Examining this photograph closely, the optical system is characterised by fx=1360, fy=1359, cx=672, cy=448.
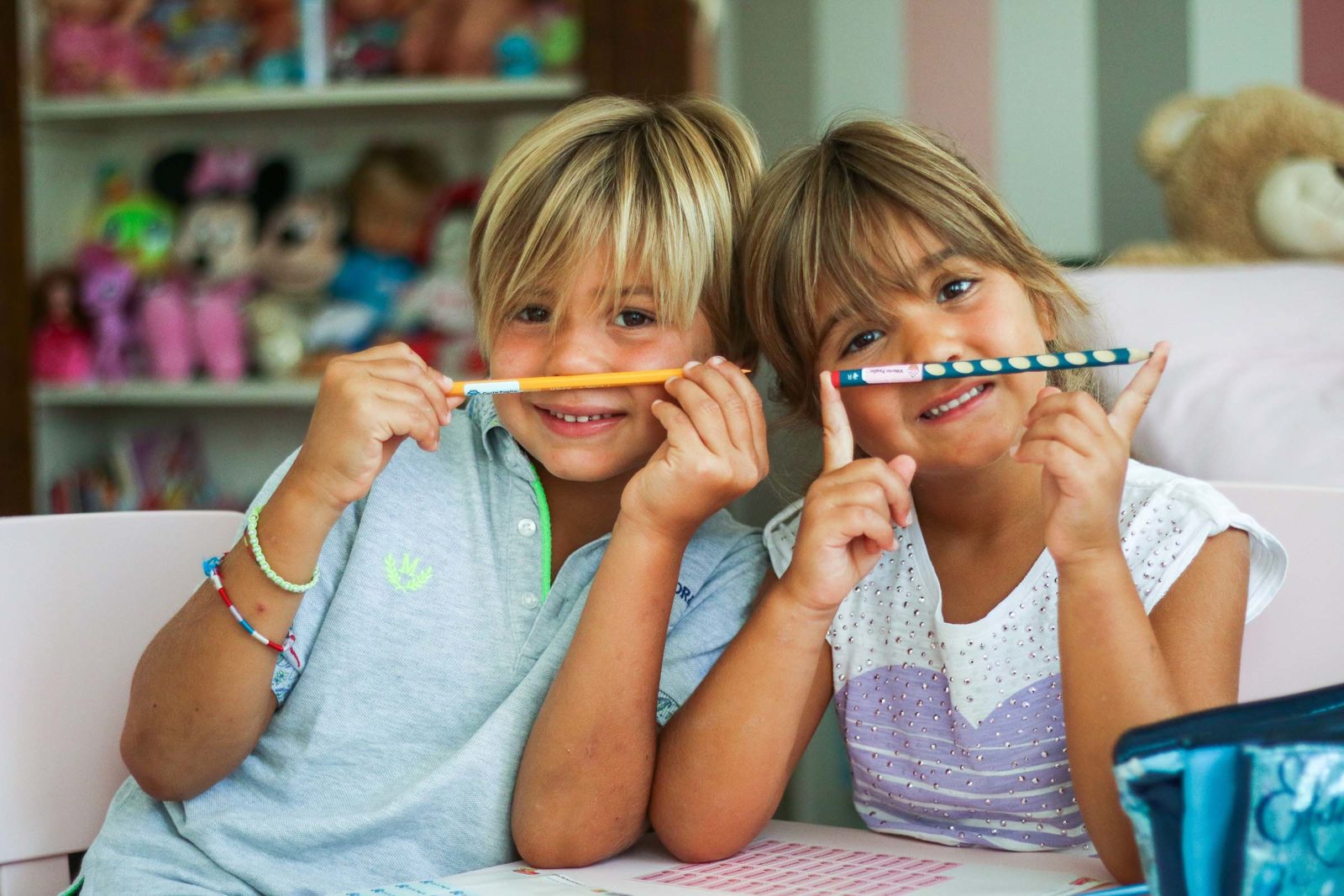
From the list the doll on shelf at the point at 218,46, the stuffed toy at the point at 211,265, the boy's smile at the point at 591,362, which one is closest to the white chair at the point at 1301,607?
the boy's smile at the point at 591,362

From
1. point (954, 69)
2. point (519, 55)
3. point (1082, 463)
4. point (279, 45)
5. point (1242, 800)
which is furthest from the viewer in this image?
point (279, 45)

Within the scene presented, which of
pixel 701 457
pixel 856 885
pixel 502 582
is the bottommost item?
pixel 856 885

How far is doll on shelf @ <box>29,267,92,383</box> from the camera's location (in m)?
2.58

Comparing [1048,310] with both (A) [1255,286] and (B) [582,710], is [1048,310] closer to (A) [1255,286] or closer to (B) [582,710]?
(B) [582,710]

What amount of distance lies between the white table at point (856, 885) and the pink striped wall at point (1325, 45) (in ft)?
5.19

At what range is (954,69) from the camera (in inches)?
88.4

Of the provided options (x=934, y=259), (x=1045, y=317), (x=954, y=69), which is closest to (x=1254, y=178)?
(x=954, y=69)

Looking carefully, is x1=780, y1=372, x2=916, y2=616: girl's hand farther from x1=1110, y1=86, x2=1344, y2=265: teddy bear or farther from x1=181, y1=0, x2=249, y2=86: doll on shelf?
x1=181, y1=0, x2=249, y2=86: doll on shelf

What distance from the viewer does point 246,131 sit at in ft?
8.89

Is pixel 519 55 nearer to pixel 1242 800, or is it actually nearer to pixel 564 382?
pixel 564 382

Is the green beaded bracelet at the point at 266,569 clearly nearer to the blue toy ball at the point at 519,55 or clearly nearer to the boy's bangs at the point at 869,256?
the boy's bangs at the point at 869,256

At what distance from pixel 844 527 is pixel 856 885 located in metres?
0.20

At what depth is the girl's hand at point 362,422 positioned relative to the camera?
2.84ft

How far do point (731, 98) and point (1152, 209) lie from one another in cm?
74
